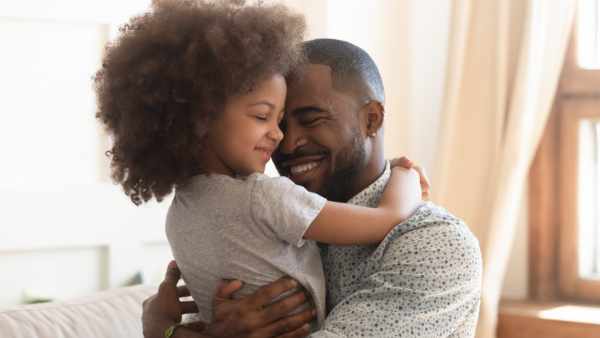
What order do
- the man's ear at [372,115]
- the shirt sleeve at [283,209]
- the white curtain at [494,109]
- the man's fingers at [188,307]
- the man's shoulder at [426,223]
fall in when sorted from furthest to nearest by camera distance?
the white curtain at [494,109]
the man's fingers at [188,307]
the man's ear at [372,115]
the man's shoulder at [426,223]
the shirt sleeve at [283,209]

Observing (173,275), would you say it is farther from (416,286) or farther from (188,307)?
(416,286)

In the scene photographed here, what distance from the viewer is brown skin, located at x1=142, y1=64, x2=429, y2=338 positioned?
152cm

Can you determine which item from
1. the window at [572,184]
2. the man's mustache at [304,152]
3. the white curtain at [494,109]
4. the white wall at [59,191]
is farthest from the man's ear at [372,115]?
the window at [572,184]

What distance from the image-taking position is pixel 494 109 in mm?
2982

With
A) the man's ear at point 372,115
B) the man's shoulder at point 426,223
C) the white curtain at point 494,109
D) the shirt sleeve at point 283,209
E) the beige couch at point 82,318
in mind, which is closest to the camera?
the shirt sleeve at point 283,209

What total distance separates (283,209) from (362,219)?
5.3 inches

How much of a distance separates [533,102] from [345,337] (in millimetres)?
1602

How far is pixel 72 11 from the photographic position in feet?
8.56

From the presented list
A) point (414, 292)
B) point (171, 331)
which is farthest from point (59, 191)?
point (414, 292)

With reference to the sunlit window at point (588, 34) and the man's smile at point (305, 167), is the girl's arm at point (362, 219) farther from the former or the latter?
the sunlit window at point (588, 34)

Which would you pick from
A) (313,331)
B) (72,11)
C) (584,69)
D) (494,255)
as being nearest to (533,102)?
(584,69)

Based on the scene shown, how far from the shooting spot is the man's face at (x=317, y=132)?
1619mm

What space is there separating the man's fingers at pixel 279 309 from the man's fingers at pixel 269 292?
1cm

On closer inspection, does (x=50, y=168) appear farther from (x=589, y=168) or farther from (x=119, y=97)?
(x=589, y=168)
